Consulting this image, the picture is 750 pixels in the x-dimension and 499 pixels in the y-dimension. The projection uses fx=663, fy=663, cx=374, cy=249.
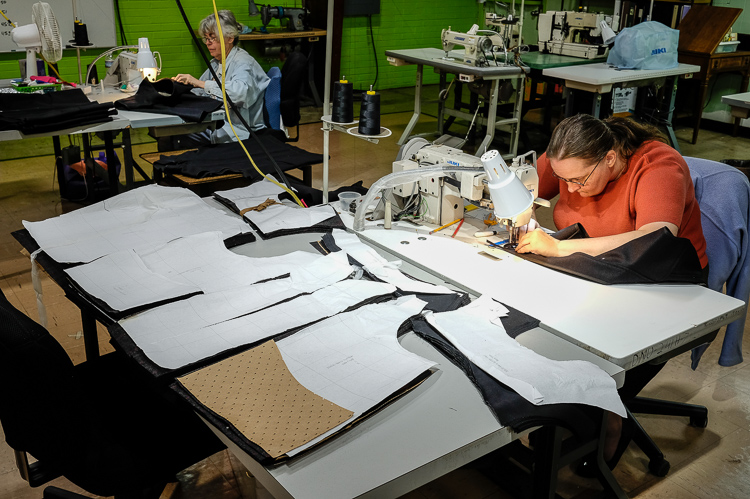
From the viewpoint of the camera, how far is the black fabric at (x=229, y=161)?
321 cm

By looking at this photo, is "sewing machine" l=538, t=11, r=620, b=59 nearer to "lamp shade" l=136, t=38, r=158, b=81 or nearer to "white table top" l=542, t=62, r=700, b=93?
"white table top" l=542, t=62, r=700, b=93

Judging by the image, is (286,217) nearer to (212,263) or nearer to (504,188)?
(212,263)

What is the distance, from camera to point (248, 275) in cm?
179

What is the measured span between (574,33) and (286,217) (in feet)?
14.3

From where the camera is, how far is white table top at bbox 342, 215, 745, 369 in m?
1.50

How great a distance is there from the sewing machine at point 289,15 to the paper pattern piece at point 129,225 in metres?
4.37

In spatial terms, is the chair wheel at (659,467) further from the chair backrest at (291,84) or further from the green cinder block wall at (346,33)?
the green cinder block wall at (346,33)

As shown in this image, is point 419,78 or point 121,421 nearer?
point 121,421

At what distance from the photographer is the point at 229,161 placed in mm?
3328

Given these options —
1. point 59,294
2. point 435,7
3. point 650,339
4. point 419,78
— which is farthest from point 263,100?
point 435,7

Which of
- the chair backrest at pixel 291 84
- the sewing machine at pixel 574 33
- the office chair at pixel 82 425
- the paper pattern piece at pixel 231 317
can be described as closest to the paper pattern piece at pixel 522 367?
the paper pattern piece at pixel 231 317

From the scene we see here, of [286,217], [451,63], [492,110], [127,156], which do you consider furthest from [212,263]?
[451,63]

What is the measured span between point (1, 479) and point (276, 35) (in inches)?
198

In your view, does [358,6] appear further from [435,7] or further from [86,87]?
[86,87]
